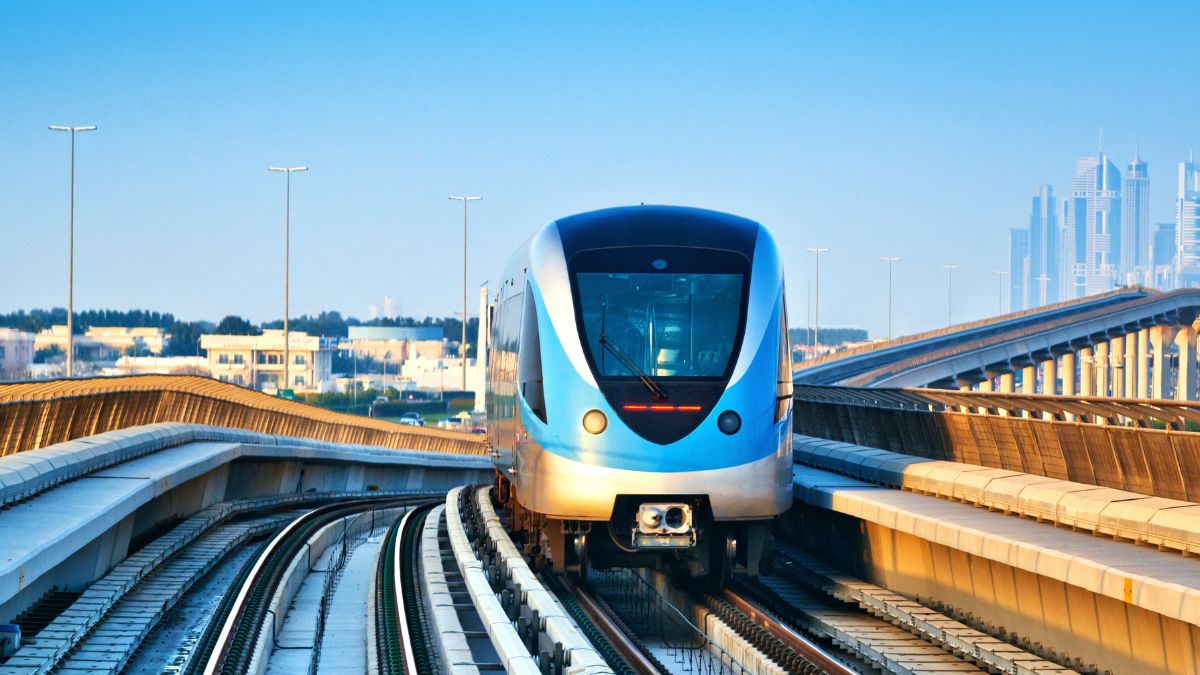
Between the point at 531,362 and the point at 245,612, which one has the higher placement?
the point at 531,362

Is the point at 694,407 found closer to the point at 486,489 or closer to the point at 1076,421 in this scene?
the point at 1076,421

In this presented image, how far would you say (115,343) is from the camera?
18312 centimetres

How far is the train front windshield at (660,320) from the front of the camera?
17.6 m

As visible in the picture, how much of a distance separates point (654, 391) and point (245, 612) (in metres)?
5.08

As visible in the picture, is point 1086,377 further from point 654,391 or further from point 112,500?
point 112,500

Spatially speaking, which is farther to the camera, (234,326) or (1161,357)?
(234,326)

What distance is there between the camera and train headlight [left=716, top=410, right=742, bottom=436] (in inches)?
677

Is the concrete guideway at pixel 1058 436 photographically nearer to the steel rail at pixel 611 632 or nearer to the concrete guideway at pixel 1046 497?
the concrete guideway at pixel 1046 497

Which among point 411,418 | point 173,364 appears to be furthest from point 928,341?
point 173,364

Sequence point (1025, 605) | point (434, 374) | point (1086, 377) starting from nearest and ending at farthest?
1. point (1025, 605)
2. point (1086, 377)
3. point (434, 374)

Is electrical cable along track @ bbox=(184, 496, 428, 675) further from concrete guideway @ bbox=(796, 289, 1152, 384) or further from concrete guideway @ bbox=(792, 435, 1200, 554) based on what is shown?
concrete guideway @ bbox=(796, 289, 1152, 384)

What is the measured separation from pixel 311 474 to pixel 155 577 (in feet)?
95.1

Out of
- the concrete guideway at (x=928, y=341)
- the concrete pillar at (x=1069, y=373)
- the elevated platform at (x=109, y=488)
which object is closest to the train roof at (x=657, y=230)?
the elevated platform at (x=109, y=488)

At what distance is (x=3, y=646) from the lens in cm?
1480
